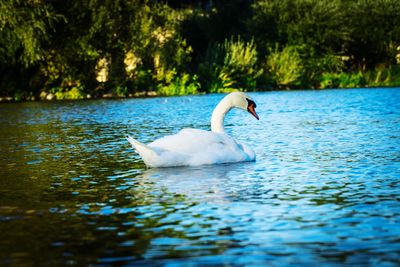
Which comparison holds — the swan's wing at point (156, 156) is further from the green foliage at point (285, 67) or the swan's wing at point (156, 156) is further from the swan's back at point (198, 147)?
the green foliage at point (285, 67)

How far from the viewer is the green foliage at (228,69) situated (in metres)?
52.5

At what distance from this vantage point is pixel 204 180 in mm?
12414

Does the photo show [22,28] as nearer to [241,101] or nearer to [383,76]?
[383,76]

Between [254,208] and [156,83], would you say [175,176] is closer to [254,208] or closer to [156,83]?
[254,208]

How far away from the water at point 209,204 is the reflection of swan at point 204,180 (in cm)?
1

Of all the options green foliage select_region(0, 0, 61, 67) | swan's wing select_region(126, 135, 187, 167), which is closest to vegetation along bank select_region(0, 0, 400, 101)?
green foliage select_region(0, 0, 61, 67)

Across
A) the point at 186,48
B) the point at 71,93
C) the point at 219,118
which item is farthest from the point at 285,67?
the point at 219,118

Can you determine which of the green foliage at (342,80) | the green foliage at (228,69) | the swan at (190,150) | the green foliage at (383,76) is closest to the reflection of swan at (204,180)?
the swan at (190,150)

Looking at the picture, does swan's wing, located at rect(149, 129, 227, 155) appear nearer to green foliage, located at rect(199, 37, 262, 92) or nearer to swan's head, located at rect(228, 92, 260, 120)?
swan's head, located at rect(228, 92, 260, 120)

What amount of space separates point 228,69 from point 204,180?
4108cm

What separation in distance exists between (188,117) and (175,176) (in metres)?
16.3

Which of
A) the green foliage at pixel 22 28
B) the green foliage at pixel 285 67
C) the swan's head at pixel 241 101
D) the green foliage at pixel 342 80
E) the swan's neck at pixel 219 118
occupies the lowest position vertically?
the green foliage at pixel 342 80

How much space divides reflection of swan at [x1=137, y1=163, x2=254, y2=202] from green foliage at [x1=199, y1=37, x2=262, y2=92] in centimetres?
3828

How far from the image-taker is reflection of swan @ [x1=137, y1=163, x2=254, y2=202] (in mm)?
11022
